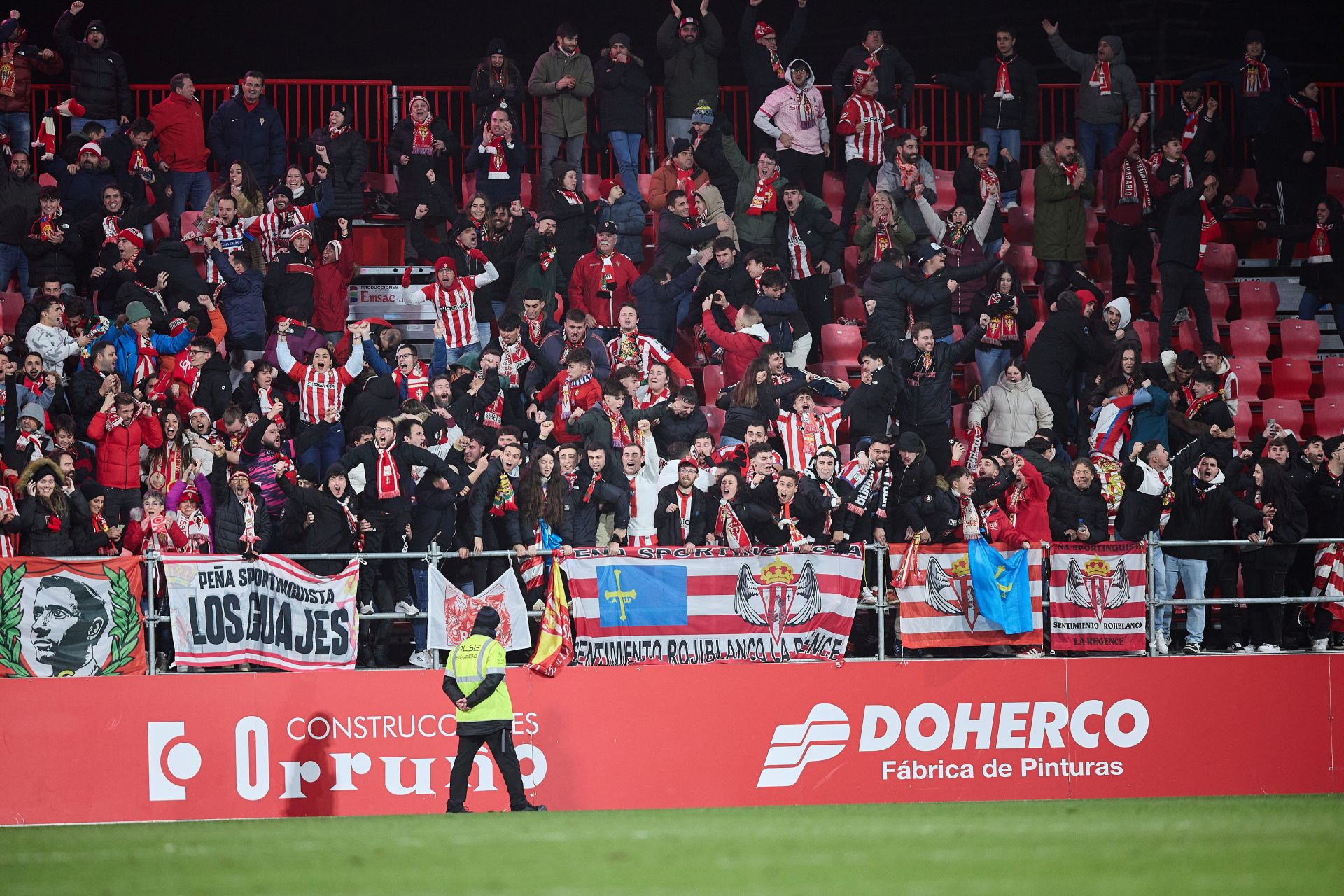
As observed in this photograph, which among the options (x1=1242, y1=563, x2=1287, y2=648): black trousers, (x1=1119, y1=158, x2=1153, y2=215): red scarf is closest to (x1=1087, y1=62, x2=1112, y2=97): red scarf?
(x1=1119, y1=158, x2=1153, y2=215): red scarf

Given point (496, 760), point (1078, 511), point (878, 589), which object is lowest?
point (496, 760)

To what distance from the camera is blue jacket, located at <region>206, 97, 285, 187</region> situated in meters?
15.9

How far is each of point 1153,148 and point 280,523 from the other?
408 inches

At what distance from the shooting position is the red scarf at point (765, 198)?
52.0ft

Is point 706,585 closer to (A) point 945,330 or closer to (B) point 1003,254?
(A) point 945,330

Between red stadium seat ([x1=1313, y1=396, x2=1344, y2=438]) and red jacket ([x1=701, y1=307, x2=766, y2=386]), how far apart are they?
6.07m

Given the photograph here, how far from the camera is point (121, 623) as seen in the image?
36.8ft

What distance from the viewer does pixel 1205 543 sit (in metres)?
11.6

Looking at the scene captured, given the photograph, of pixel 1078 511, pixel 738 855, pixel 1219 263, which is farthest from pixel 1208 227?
pixel 738 855

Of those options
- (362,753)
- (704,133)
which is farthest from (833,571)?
(704,133)

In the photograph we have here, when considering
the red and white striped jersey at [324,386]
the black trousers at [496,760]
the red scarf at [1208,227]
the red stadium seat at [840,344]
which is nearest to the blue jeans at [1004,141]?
the red scarf at [1208,227]

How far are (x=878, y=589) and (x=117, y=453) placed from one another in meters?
6.28

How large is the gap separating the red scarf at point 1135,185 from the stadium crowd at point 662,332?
3cm

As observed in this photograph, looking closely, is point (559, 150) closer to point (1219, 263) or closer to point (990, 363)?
point (990, 363)
